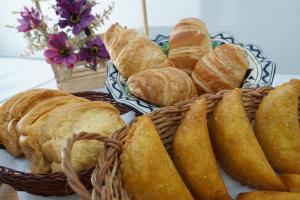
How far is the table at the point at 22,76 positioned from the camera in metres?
1.25

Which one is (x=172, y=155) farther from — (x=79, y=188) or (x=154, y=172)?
(x=79, y=188)

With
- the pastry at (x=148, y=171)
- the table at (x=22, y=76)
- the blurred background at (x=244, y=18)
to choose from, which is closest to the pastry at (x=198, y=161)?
the pastry at (x=148, y=171)

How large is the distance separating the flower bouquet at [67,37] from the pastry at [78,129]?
11.7 inches

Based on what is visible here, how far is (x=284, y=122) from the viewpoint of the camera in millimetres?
567

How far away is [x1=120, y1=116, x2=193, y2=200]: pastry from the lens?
1.48ft

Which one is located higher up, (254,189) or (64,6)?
(64,6)

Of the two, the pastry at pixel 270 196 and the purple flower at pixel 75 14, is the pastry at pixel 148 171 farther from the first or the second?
the purple flower at pixel 75 14

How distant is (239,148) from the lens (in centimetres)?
53

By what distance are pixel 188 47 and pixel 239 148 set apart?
41cm

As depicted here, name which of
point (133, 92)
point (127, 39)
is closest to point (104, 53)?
point (127, 39)

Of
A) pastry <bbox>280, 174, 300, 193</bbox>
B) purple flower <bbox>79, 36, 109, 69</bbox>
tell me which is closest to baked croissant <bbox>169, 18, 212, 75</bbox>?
purple flower <bbox>79, 36, 109, 69</bbox>

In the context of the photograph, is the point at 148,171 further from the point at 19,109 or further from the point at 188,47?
the point at 188,47

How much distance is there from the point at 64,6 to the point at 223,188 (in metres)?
0.63

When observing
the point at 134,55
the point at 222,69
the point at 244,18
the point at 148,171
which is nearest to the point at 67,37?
the point at 134,55
